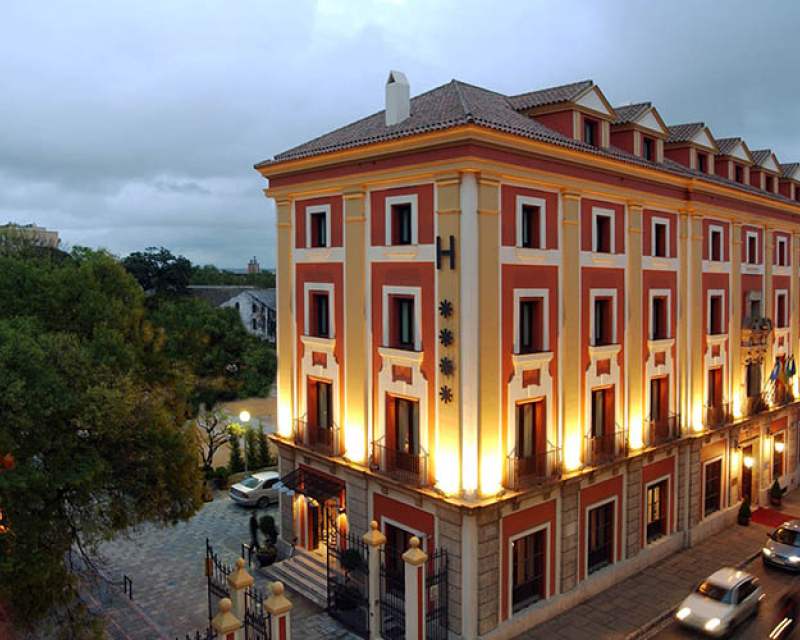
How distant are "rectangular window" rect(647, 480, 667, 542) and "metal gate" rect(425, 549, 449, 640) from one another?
990cm

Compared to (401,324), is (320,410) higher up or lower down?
lower down

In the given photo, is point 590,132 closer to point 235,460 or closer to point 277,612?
point 277,612

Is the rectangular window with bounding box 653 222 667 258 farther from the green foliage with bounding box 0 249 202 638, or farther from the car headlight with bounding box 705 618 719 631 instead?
the green foliage with bounding box 0 249 202 638

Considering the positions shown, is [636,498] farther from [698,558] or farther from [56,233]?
[56,233]

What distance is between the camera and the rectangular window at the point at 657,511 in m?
23.8

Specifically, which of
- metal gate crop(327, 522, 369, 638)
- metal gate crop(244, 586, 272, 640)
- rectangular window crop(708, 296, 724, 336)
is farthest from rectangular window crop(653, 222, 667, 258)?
metal gate crop(244, 586, 272, 640)

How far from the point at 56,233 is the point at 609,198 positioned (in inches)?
2986

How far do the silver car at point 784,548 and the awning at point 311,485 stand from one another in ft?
52.1

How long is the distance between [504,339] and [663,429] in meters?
9.53

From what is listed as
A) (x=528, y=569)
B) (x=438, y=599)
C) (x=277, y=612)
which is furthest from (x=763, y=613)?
(x=277, y=612)

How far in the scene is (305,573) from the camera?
2141 centimetres

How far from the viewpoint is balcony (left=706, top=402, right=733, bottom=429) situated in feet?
85.5

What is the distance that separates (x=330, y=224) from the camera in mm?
21172

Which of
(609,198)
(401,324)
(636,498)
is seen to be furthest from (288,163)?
(636,498)
